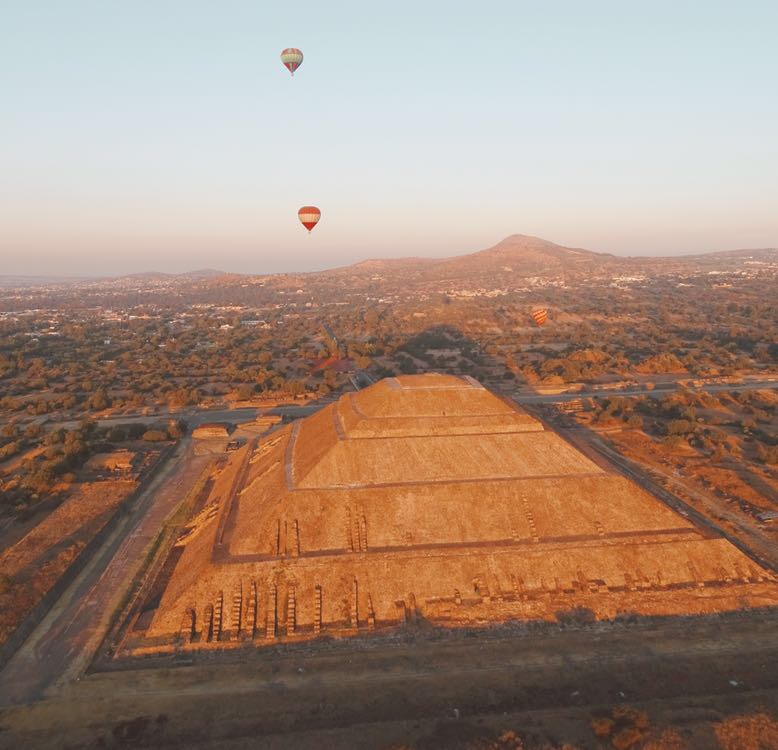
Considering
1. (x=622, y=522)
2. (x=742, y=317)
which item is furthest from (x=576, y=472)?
(x=742, y=317)

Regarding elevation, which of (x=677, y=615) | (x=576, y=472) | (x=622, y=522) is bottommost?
(x=677, y=615)

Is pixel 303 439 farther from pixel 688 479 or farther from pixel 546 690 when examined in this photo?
pixel 688 479

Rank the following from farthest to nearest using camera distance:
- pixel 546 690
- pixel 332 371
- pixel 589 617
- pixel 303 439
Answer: pixel 332 371
pixel 303 439
pixel 589 617
pixel 546 690

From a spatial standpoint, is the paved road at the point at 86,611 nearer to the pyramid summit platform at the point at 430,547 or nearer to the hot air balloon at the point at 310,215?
the pyramid summit platform at the point at 430,547

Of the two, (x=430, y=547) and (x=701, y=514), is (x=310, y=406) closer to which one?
(x=430, y=547)

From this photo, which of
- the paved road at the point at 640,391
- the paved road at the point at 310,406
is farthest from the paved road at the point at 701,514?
the paved road at the point at 310,406

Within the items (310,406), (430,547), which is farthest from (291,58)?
(430,547)

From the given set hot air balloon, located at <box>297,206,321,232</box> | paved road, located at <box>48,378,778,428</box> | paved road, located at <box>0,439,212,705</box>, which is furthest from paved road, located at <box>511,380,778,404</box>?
paved road, located at <box>0,439,212,705</box>
